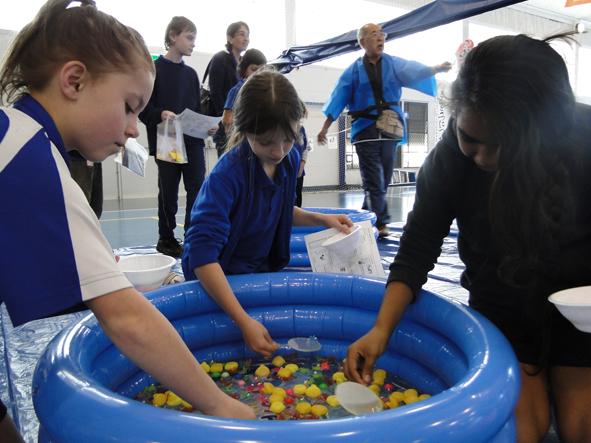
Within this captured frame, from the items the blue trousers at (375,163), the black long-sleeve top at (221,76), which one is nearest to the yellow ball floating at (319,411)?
the blue trousers at (375,163)

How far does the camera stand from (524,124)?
75 centimetres

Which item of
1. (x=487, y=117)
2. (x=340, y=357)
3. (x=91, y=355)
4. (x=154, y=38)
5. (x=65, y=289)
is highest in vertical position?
(x=154, y=38)

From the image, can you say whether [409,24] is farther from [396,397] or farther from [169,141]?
[396,397]

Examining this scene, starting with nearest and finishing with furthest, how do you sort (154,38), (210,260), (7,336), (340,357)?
(210,260) → (340,357) → (7,336) → (154,38)

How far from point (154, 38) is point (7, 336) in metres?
5.59

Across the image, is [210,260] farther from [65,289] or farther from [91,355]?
[65,289]

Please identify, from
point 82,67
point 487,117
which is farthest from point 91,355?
point 487,117

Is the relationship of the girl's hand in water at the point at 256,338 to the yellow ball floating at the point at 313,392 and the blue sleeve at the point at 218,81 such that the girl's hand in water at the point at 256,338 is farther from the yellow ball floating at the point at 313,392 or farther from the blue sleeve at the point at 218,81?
the blue sleeve at the point at 218,81

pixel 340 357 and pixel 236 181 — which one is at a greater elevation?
pixel 236 181

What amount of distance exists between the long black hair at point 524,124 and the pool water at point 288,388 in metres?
0.43

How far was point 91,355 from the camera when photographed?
0.92 meters

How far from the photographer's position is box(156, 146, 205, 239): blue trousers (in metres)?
2.54

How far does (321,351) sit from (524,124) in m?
0.79

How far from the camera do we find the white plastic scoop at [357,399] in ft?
3.00
